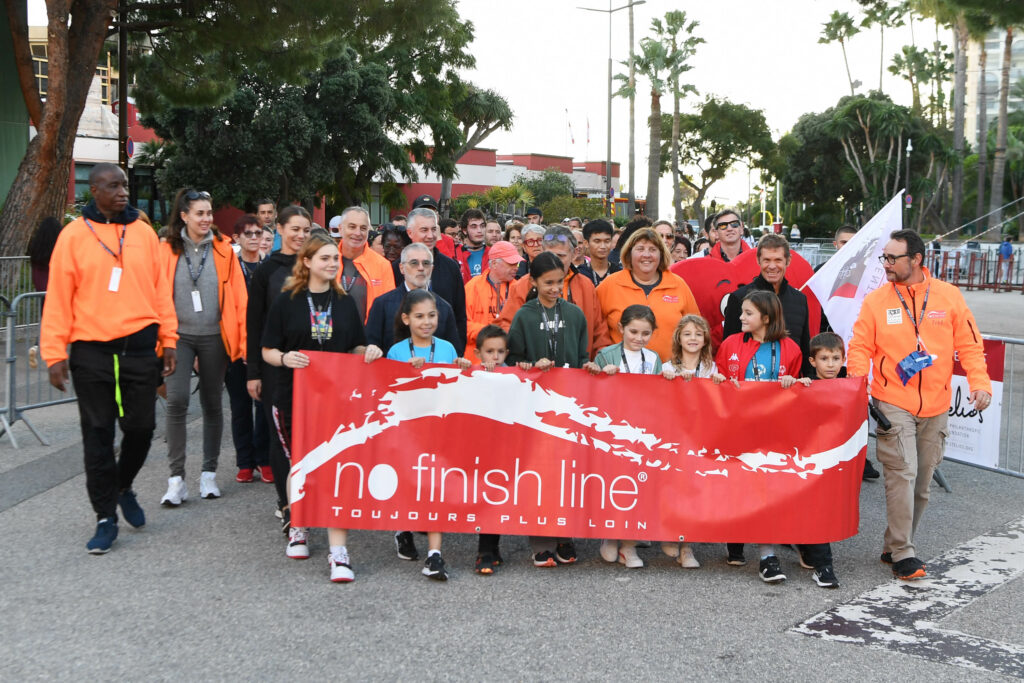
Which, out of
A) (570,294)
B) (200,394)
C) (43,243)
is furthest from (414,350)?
(43,243)

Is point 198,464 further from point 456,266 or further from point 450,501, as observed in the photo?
point 450,501

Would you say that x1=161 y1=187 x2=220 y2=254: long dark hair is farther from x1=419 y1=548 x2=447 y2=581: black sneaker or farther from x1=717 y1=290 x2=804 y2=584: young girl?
x1=717 y1=290 x2=804 y2=584: young girl

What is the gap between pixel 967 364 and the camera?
586 cm

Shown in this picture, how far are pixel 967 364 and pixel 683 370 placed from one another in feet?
5.16

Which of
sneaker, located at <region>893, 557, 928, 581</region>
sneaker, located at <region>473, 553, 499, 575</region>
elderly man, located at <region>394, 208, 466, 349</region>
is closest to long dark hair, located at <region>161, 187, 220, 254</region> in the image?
elderly man, located at <region>394, 208, 466, 349</region>

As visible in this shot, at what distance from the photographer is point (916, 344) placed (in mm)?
5801

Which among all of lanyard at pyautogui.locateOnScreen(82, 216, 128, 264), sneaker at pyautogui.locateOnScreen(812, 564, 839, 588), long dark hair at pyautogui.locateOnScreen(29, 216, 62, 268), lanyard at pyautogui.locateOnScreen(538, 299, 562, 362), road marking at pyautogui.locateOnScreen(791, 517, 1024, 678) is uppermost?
long dark hair at pyautogui.locateOnScreen(29, 216, 62, 268)

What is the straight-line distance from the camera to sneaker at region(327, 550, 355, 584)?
540cm

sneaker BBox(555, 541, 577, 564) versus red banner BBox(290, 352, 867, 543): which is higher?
red banner BBox(290, 352, 867, 543)

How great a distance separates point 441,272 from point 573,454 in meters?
2.02

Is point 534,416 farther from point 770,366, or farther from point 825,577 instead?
point 825,577

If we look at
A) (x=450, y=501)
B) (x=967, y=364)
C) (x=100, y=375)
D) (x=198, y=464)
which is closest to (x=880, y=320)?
(x=967, y=364)

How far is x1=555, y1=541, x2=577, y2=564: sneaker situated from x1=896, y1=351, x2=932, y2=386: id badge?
2.07 metres

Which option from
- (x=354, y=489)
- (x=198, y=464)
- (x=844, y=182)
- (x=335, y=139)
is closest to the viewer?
(x=354, y=489)
